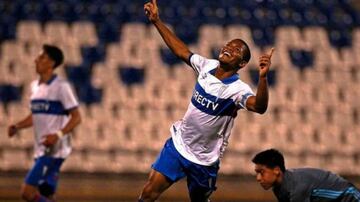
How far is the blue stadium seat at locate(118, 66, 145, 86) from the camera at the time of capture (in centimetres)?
1412

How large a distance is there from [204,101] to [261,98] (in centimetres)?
83

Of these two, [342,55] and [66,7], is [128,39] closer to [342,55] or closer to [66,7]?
[66,7]

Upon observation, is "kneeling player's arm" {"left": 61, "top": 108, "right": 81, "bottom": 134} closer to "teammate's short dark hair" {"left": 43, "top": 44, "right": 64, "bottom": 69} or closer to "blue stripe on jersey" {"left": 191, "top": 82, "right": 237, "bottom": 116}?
"teammate's short dark hair" {"left": 43, "top": 44, "right": 64, "bottom": 69}

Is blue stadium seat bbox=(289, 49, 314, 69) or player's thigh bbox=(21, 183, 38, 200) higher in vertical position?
blue stadium seat bbox=(289, 49, 314, 69)

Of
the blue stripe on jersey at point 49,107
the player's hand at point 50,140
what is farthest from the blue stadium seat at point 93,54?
the player's hand at point 50,140

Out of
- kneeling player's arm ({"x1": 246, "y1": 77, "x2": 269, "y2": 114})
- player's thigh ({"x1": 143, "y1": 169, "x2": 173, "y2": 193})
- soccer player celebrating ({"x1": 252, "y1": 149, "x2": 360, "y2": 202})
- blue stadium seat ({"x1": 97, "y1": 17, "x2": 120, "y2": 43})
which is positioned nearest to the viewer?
soccer player celebrating ({"x1": 252, "y1": 149, "x2": 360, "y2": 202})

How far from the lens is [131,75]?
14.1 meters

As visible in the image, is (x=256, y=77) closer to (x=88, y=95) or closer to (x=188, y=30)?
(x=188, y=30)

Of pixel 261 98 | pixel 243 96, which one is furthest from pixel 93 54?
pixel 261 98

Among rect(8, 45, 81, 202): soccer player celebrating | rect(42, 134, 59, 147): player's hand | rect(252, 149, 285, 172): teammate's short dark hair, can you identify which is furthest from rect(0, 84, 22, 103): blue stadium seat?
rect(252, 149, 285, 172): teammate's short dark hair

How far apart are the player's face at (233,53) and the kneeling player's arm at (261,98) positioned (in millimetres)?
459

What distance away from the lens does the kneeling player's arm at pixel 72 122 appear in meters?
9.69

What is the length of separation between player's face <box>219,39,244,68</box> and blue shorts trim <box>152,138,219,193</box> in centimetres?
88

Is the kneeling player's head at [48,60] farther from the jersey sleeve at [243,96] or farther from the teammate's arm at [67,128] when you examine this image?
the jersey sleeve at [243,96]
